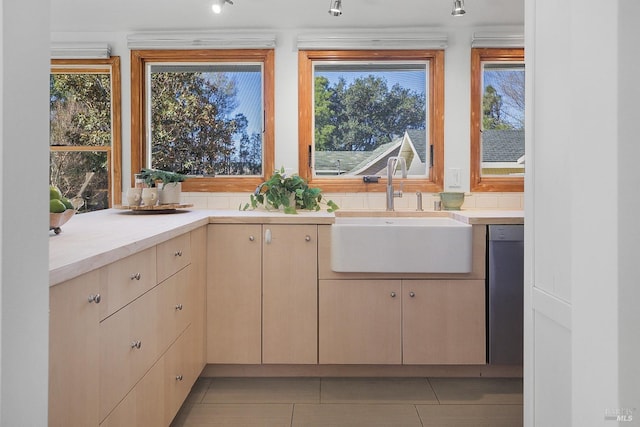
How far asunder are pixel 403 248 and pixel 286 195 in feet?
2.71

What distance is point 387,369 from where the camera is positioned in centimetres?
277

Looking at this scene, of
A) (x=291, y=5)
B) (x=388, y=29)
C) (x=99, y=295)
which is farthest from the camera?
(x=388, y=29)

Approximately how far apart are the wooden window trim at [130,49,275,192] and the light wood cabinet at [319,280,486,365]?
1052 mm

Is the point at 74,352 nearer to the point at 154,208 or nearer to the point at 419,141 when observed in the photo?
the point at 154,208

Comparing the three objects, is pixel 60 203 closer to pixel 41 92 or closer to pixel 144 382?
pixel 144 382

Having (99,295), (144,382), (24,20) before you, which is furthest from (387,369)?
(24,20)

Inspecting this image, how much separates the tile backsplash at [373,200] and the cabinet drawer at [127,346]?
58.2 inches

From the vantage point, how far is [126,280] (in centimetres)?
147

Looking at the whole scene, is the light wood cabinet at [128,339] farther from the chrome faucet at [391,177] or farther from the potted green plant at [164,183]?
the chrome faucet at [391,177]

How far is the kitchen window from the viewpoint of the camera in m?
3.21

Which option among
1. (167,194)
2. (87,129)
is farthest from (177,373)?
(87,129)

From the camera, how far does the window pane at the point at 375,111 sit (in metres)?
3.28

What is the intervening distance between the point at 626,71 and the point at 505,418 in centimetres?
207

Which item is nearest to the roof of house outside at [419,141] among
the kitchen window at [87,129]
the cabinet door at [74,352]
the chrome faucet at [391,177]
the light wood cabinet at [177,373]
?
the chrome faucet at [391,177]
